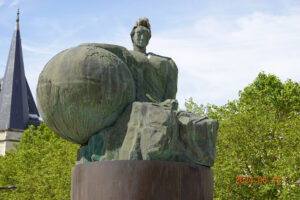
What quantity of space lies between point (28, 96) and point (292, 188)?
56.4 meters

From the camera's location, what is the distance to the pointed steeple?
64938mm

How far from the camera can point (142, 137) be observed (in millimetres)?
8938

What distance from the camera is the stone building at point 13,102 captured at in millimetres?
64750

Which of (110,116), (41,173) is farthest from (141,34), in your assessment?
(41,173)

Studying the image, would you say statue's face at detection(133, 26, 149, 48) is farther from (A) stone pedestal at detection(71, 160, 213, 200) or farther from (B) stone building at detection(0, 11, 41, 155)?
(B) stone building at detection(0, 11, 41, 155)

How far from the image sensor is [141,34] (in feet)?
34.1

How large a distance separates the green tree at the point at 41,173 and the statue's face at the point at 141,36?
13.1 meters

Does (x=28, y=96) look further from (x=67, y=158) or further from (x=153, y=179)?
(x=153, y=179)

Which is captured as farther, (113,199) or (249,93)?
(249,93)

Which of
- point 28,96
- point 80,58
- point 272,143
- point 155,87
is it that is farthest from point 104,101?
point 28,96

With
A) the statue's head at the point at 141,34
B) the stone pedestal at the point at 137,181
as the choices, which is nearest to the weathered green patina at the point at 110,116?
the stone pedestal at the point at 137,181

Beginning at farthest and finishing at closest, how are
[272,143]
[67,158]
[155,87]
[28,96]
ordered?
[28,96]
[67,158]
[272,143]
[155,87]

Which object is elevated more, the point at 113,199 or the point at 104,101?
the point at 104,101

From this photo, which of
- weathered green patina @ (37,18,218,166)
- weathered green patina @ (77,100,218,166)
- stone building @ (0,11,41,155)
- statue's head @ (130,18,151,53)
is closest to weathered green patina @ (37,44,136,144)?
weathered green patina @ (37,18,218,166)
